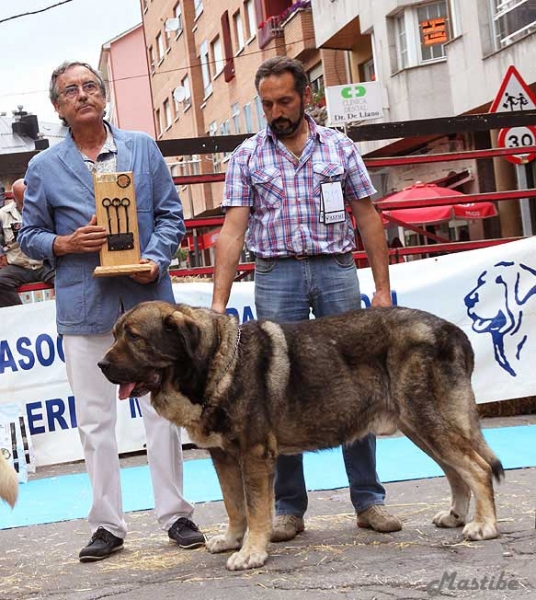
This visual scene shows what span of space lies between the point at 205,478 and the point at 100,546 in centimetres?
253

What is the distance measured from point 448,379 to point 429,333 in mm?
252

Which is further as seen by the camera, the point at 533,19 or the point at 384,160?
the point at 533,19

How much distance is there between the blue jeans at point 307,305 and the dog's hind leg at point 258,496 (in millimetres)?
729

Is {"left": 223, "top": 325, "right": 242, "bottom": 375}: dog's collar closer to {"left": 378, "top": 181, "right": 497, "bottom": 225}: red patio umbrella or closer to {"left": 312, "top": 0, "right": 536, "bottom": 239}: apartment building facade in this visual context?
{"left": 378, "top": 181, "right": 497, "bottom": 225}: red patio umbrella

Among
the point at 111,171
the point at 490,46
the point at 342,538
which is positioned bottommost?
Answer: the point at 342,538

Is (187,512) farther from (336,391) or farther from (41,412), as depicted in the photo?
(41,412)

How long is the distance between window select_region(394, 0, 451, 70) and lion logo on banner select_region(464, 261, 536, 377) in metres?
17.8

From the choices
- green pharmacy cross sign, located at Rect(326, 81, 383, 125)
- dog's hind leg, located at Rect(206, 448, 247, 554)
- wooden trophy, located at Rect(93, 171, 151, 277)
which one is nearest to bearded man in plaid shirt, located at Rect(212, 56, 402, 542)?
dog's hind leg, located at Rect(206, 448, 247, 554)

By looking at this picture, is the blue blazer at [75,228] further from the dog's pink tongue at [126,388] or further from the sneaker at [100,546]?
the sneaker at [100,546]

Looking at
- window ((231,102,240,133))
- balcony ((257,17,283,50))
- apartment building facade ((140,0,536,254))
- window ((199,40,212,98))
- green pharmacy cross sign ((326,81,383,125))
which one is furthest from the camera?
window ((199,40,212,98))

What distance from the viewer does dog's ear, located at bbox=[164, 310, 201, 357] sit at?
5090 millimetres

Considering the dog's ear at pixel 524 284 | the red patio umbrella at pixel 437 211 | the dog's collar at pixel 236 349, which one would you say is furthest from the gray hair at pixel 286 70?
the red patio umbrella at pixel 437 211

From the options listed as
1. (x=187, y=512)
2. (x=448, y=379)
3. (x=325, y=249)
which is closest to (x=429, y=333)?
(x=448, y=379)

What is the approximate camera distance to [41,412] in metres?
9.25
